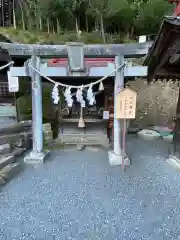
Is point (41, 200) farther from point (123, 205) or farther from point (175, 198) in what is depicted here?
point (175, 198)

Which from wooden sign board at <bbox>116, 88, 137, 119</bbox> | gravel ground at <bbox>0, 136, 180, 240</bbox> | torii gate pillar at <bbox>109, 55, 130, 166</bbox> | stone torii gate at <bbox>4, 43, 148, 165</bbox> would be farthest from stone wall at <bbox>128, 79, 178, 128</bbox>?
wooden sign board at <bbox>116, 88, 137, 119</bbox>

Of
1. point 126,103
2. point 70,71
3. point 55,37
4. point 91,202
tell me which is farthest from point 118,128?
point 55,37

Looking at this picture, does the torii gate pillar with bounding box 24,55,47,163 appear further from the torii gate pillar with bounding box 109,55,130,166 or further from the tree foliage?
the tree foliage

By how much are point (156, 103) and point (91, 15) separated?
1041 centimetres

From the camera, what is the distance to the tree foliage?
16.3 m

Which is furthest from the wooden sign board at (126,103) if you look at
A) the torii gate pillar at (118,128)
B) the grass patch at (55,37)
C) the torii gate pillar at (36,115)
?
the grass patch at (55,37)

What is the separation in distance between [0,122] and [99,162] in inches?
157

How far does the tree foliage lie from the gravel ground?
13.6 metres

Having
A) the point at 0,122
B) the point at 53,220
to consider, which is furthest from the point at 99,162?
the point at 0,122

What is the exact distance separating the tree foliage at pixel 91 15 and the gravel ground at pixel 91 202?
44.6ft

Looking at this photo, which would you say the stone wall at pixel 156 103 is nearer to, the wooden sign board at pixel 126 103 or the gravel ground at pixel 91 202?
the gravel ground at pixel 91 202

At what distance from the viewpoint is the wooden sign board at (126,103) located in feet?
16.9

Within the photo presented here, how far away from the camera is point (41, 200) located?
4016 millimetres

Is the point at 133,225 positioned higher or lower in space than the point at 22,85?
lower
